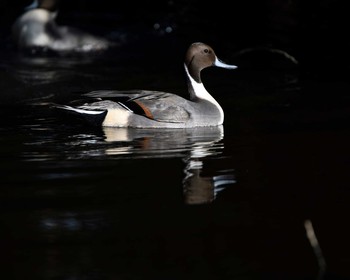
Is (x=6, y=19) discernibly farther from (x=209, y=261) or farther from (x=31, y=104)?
(x=209, y=261)

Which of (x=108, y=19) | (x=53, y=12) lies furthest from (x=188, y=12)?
(x=53, y=12)

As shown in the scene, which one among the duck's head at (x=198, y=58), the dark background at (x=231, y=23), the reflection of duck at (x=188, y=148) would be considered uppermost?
the duck's head at (x=198, y=58)

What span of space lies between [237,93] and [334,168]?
15.0 ft

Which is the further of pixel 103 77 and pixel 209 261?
pixel 103 77

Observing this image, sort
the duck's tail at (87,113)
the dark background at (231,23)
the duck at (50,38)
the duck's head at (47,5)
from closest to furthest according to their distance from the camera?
the duck's tail at (87,113)
the dark background at (231,23)
the duck at (50,38)
the duck's head at (47,5)

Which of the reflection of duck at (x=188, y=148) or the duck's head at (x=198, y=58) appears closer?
the reflection of duck at (x=188, y=148)

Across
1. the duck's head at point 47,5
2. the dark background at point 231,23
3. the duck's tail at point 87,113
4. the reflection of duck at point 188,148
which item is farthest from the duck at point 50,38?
the reflection of duck at point 188,148

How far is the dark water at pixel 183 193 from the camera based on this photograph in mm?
6488

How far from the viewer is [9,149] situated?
9.85m

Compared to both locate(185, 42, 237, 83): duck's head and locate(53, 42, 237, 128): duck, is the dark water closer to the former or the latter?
locate(53, 42, 237, 128): duck

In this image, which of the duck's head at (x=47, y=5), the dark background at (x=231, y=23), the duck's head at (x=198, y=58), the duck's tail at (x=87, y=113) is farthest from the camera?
the duck's head at (x=47, y=5)

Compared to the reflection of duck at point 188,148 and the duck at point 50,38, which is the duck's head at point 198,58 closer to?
the reflection of duck at point 188,148

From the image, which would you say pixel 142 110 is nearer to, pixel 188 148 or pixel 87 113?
pixel 87 113

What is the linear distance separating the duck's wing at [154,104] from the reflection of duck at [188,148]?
0.48 ft
